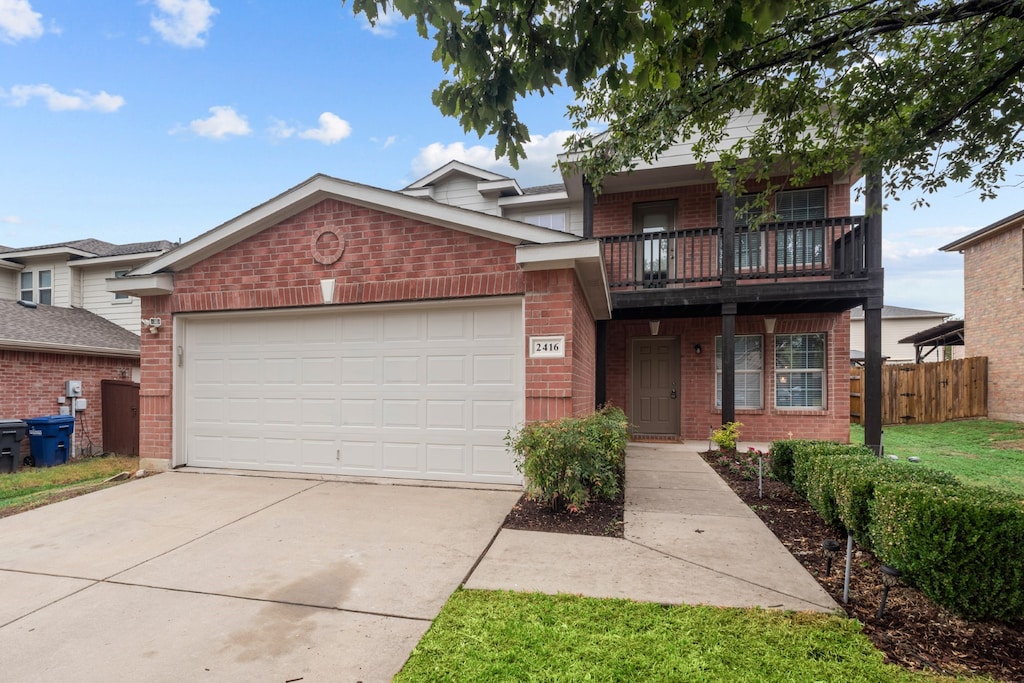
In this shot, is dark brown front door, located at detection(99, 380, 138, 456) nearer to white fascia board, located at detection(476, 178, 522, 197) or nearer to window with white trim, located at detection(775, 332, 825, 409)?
white fascia board, located at detection(476, 178, 522, 197)

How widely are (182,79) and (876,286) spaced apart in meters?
14.7

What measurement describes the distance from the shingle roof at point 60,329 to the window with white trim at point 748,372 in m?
14.5

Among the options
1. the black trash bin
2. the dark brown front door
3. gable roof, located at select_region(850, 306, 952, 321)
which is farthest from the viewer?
gable roof, located at select_region(850, 306, 952, 321)

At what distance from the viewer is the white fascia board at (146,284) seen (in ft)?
21.9

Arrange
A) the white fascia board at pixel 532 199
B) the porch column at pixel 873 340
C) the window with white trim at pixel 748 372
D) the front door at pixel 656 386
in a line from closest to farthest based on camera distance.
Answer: the porch column at pixel 873 340, the window with white trim at pixel 748 372, the front door at pixel 656 386, the white fascia board at pixel 532 199

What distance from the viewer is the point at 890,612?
2.83 metres

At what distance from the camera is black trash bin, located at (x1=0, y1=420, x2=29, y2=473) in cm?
834

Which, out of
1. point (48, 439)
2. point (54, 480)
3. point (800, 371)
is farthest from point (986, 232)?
point (48, 439)

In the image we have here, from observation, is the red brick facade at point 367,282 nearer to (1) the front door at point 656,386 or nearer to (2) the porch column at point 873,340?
(1) the front door at point 656,386

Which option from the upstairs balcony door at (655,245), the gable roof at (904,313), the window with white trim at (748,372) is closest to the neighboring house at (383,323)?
the upstairs balcony door at (655,245)

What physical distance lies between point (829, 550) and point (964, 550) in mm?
716

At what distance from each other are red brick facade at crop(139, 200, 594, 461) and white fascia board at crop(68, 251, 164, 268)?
8.33 m

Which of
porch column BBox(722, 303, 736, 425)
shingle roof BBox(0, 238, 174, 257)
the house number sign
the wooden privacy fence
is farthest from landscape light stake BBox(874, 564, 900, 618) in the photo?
shingle roof BBox(0, 238, 174, 257)

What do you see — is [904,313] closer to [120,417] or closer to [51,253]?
[120,417]
